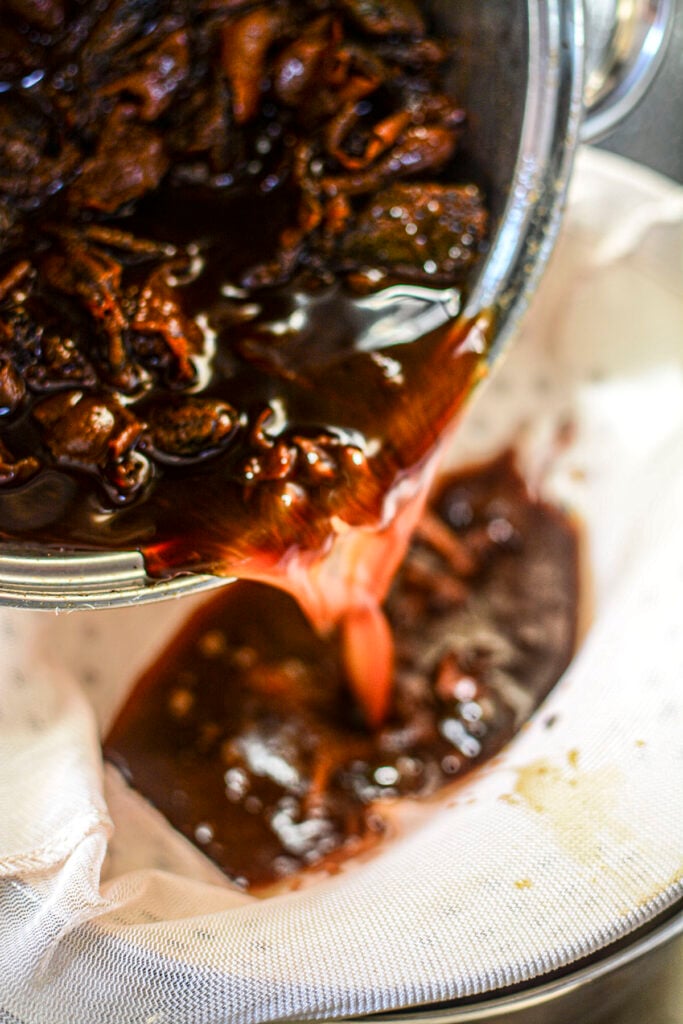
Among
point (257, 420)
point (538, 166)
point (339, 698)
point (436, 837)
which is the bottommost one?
point (339, 698)

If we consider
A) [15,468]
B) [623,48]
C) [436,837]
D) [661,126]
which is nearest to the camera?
[15,468]

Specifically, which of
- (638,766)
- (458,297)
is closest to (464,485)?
(458,297)

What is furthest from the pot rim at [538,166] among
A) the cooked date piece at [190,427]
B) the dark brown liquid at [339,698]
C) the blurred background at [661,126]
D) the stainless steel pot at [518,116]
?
the dark brown liquid at [339,698]

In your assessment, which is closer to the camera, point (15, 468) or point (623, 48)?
point (15, 468)

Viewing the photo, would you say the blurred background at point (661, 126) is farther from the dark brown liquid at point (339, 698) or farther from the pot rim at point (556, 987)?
the pot rim at point (556, 987)

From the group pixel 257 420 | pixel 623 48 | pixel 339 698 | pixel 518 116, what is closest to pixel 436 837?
pixel 339 698

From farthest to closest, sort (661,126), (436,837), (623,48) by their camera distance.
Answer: (661,126) → (623,48) → (436,837)

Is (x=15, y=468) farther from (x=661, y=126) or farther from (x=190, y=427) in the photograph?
(x=661, y=126)
